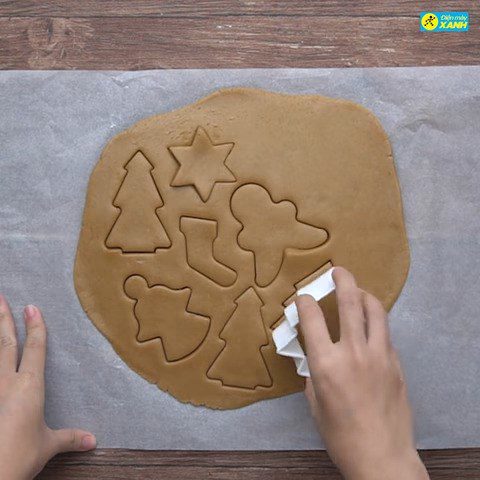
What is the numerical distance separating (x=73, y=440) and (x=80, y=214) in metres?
0.55

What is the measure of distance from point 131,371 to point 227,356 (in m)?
0.24

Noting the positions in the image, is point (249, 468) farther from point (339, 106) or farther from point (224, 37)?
point (224, 37)

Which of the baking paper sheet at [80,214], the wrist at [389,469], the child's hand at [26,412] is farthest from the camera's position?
the baking paper sheet at [80,214]

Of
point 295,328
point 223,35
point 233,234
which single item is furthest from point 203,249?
point 223,35

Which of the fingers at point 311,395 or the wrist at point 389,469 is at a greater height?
the fingers at point 311,395

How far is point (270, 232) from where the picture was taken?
4.53 ft

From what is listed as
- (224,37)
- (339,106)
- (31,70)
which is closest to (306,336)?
(339,106)

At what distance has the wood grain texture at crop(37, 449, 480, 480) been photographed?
138 cm

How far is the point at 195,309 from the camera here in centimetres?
139

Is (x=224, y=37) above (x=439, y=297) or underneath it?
above

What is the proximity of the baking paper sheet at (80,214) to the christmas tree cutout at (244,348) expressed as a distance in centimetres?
8

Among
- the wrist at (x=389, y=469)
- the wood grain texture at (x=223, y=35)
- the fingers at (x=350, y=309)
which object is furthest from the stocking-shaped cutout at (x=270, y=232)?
the wrist at (x=389, y=469)

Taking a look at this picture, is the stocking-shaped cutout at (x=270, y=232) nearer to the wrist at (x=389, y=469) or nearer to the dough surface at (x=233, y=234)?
the dough surface at (x=233, y=234)

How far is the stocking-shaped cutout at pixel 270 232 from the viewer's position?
138 centimetres
